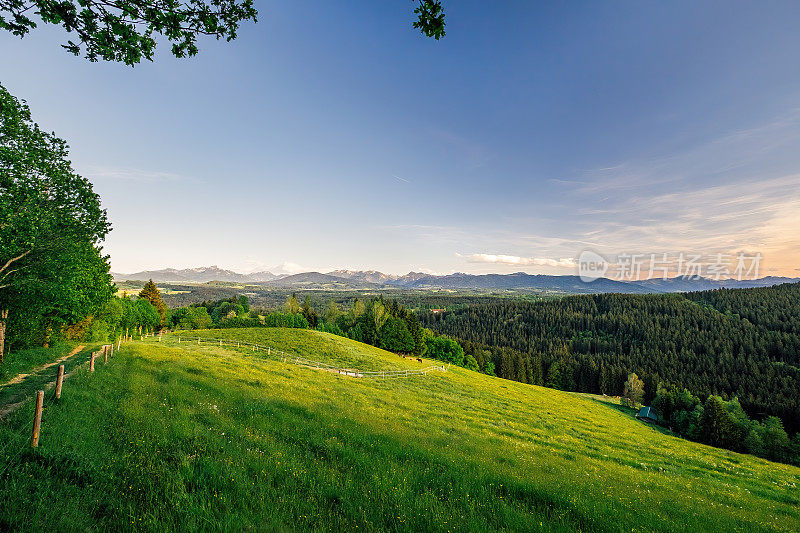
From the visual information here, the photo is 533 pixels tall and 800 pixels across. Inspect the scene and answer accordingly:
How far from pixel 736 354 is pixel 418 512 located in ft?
711

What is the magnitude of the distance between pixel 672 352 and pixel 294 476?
646 ft

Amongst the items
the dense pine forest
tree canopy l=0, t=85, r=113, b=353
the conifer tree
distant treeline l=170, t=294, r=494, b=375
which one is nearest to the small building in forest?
the dense pine forest

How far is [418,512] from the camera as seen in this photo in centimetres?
609

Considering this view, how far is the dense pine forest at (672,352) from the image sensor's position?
10362 centimetres

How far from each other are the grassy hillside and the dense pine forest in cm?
9259

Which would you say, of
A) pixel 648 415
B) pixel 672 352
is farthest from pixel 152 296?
pixel 672 352

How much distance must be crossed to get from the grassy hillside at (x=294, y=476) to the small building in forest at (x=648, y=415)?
8211cm

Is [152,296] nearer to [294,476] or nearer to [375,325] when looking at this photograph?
[375,325]

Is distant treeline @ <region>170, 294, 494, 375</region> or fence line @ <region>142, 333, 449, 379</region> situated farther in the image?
distant treeline @ <region>170, 294, 494, 375</region>

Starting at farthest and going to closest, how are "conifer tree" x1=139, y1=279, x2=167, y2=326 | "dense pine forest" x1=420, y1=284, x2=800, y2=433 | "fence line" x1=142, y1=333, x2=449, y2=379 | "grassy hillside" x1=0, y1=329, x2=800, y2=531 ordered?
1. "dense pine forest" x1=420, y1=284, x2=800, y2=433
2. "conifer tree" x1=139, y1=279, x2=167, y2=326
3. "fence line" x1=142, y1=333, x2=449, y2=379
4. "grassy hillside" x1=0, y1=329, x2=800, y2=531

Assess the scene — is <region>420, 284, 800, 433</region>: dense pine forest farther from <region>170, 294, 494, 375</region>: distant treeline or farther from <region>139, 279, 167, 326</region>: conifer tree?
<region>139, 279, 167, 326</region>: conifer tree

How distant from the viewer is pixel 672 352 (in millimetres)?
145125

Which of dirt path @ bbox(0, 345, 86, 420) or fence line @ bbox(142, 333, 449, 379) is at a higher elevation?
dirt path @ bbox(0, 345, 86, 420)

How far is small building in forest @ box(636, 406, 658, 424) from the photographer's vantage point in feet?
262
